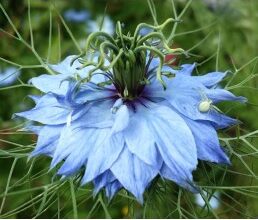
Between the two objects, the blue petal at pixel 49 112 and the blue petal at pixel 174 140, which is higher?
the blue petal at pixel 49 112

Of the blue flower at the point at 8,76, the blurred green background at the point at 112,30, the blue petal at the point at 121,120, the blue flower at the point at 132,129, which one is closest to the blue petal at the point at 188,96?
the blue flower at the point at 132,129

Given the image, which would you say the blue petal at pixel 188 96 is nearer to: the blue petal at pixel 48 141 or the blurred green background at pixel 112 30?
the blue petal at pixel 48 141

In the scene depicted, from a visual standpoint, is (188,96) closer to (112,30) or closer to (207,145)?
(207,145)

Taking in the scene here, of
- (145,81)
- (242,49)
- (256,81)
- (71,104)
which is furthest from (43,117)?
(242,49)

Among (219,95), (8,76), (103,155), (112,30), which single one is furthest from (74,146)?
(112,30)

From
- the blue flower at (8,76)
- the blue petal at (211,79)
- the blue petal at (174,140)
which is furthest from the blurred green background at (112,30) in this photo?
the blue petal at (174,140)

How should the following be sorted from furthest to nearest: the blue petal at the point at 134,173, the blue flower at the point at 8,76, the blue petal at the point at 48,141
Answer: the blue flower at the point at 8,76 < the blue petal at the point at 48,141 < the blue petal at the point at 134,173

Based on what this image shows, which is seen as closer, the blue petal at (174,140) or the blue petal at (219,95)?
the blue petal at (174,140)

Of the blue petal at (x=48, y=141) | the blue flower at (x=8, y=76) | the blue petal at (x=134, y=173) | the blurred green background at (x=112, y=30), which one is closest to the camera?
the blue petal at (x=134, y=173)

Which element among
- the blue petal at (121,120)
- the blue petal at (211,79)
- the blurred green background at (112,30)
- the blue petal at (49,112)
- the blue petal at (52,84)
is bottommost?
the blurred green background at (112,30)
